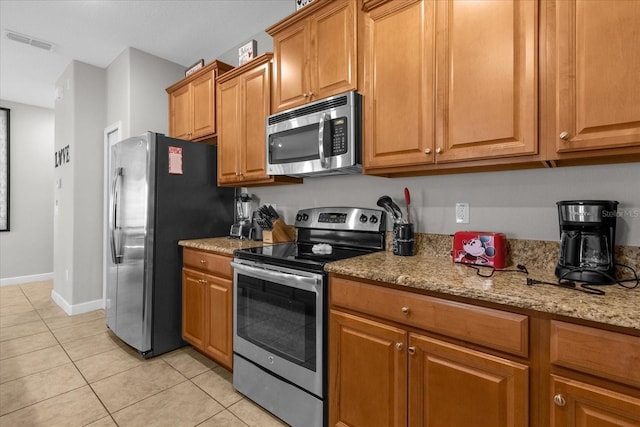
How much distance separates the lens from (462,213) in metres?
1.75

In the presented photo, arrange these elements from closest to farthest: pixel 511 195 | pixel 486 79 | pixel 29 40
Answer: pixel 486 79, pixel 511 195, pixel 29 40

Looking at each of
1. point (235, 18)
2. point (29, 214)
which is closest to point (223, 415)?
point (235, 18)

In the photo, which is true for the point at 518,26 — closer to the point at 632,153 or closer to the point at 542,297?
the point at 632,153

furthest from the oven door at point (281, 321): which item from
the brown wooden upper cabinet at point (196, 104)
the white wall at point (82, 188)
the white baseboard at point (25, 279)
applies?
the white baseboard at point (25, 279)

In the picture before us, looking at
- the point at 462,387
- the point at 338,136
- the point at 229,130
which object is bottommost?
the point at 462,387

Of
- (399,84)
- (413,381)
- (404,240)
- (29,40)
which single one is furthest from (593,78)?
(29,40)

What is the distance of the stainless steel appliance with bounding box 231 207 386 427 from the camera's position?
158cm

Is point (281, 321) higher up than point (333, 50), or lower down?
lower down

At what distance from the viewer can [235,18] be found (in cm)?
273

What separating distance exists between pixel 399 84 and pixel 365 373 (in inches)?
55.4

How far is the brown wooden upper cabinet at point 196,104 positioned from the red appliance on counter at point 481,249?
2.24 meters

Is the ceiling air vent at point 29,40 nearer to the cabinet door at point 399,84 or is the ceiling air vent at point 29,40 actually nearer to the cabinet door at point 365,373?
the cabinet door at point 399,84

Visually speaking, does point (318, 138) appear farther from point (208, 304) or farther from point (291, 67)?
point (208, 304)

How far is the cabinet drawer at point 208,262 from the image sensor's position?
85.3 inches
